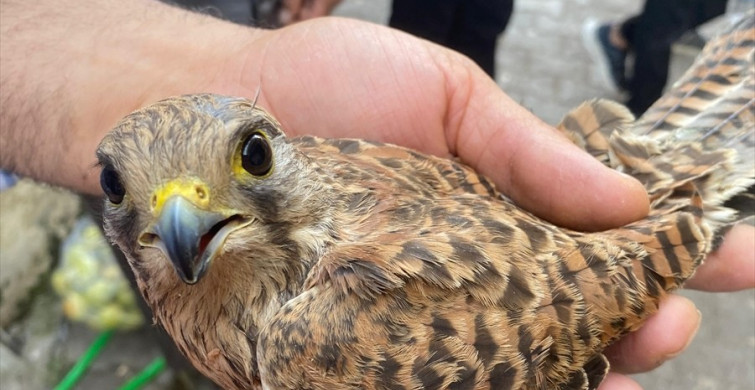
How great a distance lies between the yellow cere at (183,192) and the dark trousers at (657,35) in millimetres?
5073

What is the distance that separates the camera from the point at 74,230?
5.30 m

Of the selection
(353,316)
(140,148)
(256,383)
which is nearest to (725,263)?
(353,316)

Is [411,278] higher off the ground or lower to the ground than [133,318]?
higher

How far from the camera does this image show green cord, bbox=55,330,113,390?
15.5ft

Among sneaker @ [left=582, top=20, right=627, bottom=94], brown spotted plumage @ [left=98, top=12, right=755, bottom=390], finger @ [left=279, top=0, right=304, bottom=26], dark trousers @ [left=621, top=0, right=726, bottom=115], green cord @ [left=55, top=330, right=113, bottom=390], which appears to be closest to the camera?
brown spotted plumage @ [left=98, top=12, right=755, bottom=390]

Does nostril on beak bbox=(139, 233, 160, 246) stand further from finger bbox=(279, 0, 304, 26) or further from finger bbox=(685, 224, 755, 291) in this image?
finger bbox=(279, 0, 304, 26)

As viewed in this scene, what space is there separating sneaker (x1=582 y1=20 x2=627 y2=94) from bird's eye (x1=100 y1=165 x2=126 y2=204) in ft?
19.6

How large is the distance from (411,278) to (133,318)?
348 cm

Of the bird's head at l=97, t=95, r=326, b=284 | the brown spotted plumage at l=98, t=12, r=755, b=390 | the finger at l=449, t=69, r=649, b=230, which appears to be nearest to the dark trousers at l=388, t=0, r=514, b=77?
the finger at l=449, t=69, r=649, b=230

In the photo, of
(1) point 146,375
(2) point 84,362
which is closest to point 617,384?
(1) point 146,375

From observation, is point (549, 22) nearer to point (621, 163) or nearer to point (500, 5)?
point (500, 5)

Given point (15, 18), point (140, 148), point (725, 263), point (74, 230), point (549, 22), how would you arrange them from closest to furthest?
point (140, 148) → point (725, 263) → point (15, 18) → point (74, 230) → point (549, 22)

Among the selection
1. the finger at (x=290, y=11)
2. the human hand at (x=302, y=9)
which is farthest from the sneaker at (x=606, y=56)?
the finger at (x=290, y=11)

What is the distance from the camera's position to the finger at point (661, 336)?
8.56 feet
